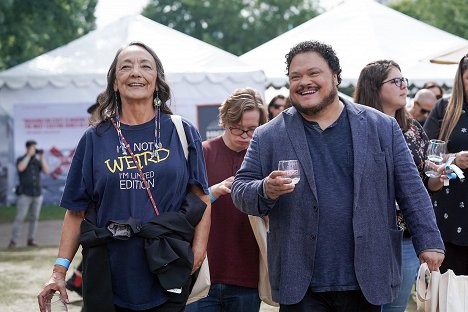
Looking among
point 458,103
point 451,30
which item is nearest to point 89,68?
point 458,103

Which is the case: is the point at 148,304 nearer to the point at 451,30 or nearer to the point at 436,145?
the point at 436,145

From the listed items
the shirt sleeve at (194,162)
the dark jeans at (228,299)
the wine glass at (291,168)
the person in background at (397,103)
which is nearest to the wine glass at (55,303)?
the shirt sleeve at (194,162)

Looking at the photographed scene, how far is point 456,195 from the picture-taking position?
18.7ft

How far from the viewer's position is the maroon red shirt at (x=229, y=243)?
16.0 feet

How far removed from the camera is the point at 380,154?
3.91 meters

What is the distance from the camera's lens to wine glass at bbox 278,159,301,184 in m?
3.62

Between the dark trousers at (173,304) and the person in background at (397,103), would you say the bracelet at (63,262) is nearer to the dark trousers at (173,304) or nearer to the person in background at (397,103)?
the dark trousers at (173,304)

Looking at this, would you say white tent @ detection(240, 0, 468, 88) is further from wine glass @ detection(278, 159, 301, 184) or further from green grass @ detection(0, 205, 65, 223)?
wine glass @ detection(278, 159, 301, 184)

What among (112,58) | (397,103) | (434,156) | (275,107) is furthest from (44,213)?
(434,156)

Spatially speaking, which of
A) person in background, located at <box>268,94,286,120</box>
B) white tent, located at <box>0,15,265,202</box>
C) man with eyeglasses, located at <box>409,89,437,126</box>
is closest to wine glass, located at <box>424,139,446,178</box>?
person in background, located at <box>268,94,286,120</box>

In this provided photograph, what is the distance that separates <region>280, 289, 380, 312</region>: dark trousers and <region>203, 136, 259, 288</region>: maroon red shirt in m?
1.01

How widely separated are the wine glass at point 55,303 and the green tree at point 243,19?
59953mm

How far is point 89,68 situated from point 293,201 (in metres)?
11.3

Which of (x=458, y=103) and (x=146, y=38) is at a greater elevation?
(x=146, y=38)
